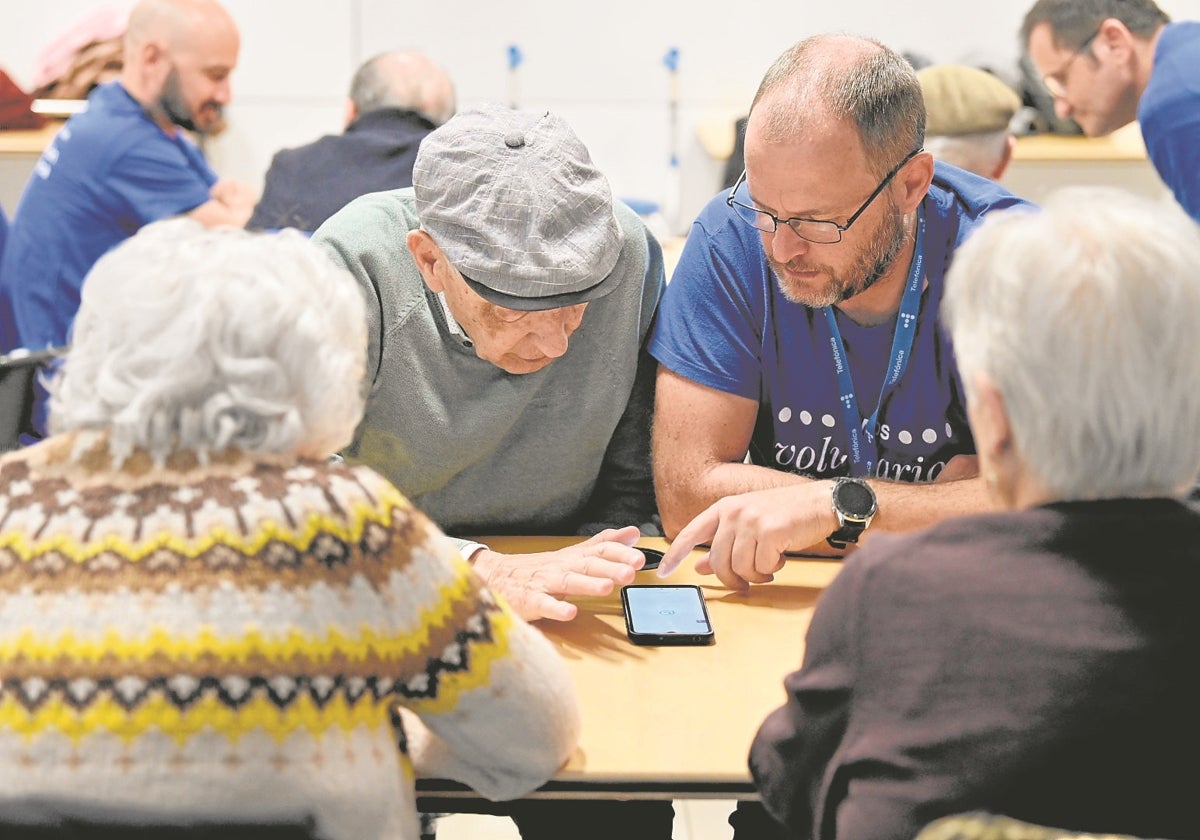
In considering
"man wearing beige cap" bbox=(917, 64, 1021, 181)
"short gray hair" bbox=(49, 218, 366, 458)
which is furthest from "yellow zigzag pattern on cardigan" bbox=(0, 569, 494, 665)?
"man wearing beige cap" bbox=(917, 64, 1021, 181)

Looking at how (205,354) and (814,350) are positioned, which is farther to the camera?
(814,350)

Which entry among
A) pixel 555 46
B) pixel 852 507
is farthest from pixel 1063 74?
pixel 852 507

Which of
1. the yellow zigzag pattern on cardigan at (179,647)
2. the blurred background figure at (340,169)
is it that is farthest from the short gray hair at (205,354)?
the blurred background figure at (340,169)

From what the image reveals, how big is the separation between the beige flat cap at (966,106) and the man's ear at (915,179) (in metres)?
1.68

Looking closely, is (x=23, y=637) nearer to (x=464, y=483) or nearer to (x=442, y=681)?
(x=442, y=681)

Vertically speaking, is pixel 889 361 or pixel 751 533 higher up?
pixel 889 361

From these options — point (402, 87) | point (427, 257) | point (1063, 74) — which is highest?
point (1063, 74)

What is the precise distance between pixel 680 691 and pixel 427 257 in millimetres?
754

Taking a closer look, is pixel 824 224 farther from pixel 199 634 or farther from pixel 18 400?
pixel 18 400

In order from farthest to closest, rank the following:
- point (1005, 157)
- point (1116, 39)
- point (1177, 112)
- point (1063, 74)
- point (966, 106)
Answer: point (1005, 157) < point (966, 106) < point (1063, 74) < point (1116, 39) < point (1177, 112)

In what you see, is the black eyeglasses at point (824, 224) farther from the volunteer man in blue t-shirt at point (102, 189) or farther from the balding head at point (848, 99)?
the volunteer man in blue t-shirt at point (102, 189)

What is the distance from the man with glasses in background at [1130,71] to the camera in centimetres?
295

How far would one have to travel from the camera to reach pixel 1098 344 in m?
1.06

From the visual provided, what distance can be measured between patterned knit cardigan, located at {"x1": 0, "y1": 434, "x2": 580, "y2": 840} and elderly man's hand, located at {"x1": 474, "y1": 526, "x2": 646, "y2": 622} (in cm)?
49
